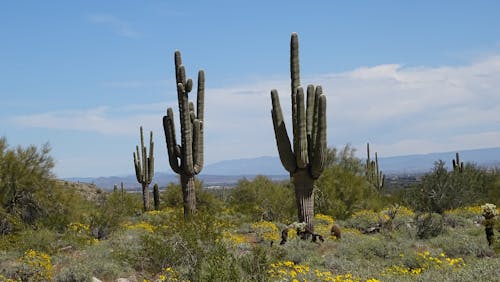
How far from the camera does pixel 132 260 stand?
438 inches

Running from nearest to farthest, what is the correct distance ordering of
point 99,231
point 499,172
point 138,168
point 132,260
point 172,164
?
1. point 132,260
2. point 99,231
3. point 172,164
4. point 138,168
5. point 499,172

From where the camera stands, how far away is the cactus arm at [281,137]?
15.1 meters

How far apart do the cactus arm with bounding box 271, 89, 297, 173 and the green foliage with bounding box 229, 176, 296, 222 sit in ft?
14.5

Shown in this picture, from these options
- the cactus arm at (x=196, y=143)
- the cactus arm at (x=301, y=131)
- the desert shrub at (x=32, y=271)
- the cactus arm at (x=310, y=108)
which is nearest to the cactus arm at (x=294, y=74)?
the cactus arm at (x=301, y=131)

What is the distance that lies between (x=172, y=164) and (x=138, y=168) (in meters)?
12.0

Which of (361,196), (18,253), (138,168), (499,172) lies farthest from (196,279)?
(499,172)

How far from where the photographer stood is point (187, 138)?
17.7 m

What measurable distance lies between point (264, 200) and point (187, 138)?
6.67 m

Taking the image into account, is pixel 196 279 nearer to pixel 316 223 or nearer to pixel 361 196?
pixel 316 223

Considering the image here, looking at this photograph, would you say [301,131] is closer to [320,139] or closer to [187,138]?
[320,139]

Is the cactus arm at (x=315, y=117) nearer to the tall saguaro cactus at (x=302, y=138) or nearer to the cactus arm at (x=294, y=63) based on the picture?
the tall saguaro cactus at (x=302, y=138)

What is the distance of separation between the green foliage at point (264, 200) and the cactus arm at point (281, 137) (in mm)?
4433

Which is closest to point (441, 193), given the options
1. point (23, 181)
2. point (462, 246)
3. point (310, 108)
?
point (310, 108)

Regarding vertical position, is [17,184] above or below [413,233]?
above
